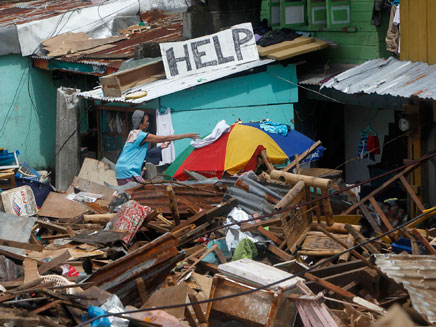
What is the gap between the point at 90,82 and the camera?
20094 mm

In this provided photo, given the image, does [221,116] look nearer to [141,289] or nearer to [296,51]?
[296,51]

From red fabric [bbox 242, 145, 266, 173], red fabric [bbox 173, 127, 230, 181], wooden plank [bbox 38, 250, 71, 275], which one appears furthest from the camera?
red fabric [bbox 173, 127, 230, 181]

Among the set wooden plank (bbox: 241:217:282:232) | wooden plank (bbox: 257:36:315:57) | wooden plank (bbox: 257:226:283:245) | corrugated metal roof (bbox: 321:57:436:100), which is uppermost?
wooden plank (bbox: 257:36:315:57)

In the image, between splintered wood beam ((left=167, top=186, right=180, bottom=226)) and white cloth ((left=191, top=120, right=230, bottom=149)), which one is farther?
white cloth ((left=191, top=120, right=230, bottom=149))

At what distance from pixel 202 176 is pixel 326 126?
573cm

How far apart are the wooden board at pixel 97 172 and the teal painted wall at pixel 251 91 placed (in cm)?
232

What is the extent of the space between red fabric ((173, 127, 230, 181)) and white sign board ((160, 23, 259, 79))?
3.08m

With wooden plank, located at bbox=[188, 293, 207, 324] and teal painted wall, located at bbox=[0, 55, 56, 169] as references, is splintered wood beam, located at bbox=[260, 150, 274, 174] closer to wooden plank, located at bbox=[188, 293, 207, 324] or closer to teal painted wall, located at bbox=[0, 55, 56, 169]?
wooden plank, located at bbox=[188, 293, 207, 324]

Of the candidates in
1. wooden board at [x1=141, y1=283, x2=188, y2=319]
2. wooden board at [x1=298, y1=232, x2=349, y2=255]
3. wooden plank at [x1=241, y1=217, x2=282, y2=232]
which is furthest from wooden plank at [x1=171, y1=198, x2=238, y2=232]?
wooden board at [x1=141, y1=283, x2=188, y2=319]

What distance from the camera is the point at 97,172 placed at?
1590 cm

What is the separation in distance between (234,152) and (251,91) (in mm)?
3244

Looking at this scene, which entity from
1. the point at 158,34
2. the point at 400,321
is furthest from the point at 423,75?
the point at 158,34

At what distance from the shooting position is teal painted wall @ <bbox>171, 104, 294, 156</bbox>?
49.0 ft

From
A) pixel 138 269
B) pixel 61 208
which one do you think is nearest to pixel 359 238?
pixel 138 269
